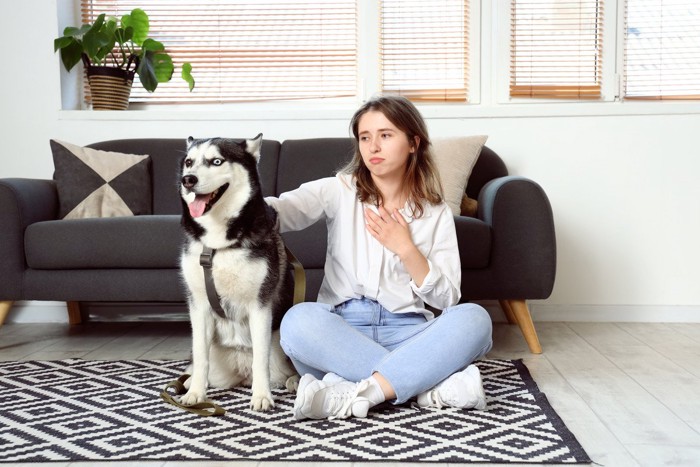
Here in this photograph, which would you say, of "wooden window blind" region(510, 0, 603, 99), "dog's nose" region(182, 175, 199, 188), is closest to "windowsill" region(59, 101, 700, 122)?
"wooden window blind" region(510, 0, 603, 99)

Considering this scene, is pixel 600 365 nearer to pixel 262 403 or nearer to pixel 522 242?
pixel 522 242

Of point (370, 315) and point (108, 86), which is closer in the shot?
point (370, 315)

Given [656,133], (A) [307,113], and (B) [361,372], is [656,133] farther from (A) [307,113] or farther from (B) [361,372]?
(B) [361,372]

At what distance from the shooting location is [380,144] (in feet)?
6.66

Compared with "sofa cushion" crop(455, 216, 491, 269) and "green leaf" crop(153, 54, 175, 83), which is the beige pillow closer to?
"sofa cushion" crop(455, 216, 491, 269)

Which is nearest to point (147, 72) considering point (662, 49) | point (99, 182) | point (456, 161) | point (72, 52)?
point (72, 52)

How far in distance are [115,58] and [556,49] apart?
2.19 meters

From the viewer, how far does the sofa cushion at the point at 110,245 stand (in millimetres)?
2719

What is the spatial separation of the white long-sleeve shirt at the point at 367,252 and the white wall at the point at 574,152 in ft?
5.12

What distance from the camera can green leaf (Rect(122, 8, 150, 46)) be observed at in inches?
143

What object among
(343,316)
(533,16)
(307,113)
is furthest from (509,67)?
(343,316)

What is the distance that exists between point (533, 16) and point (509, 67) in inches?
10.6

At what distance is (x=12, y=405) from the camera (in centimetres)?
198

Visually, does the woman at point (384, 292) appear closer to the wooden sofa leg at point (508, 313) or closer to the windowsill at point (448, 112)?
the wooden sofa leg at point (508, 313)
